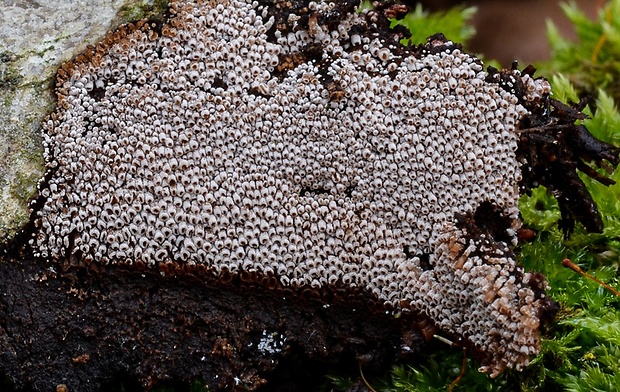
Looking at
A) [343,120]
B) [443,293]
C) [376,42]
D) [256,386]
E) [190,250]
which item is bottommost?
[256,386]

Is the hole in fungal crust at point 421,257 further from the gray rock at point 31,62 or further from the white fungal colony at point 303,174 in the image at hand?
the gray rock at point 31,62

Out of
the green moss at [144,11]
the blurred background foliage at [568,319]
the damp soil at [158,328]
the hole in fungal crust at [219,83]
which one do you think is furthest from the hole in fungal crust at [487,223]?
the green moss at [144,11]

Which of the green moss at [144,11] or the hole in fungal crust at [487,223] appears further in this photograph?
the green moss at [144,11]

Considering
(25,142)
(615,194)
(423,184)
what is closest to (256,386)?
(423,184)

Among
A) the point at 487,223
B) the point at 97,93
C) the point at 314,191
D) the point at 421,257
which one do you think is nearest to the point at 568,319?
the point at 487,223

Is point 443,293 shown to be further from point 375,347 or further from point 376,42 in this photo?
point 376,42

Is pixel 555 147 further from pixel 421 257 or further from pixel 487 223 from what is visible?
pixel 421 257

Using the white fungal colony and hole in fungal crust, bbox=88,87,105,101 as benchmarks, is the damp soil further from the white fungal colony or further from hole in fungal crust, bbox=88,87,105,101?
hole in fungal crust, bbox=88,87,105,101
